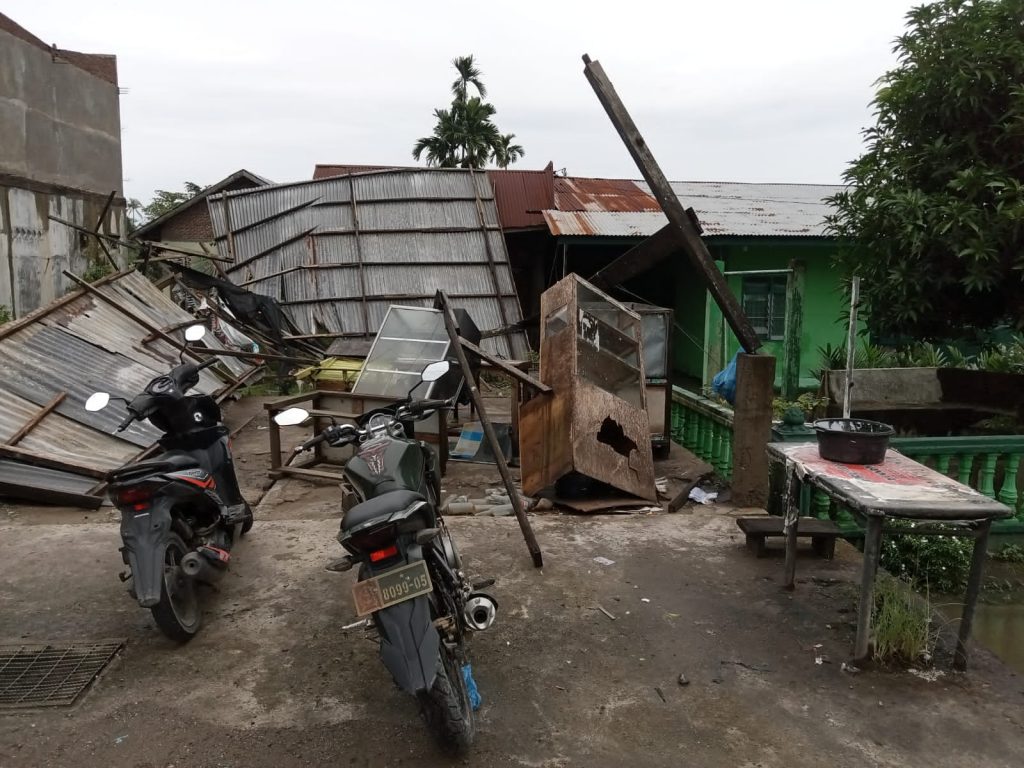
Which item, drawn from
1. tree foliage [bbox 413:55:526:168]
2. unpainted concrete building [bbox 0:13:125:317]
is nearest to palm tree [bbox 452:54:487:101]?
tree foliage [bbox 413:55:526:168]

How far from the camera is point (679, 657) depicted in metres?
3.56

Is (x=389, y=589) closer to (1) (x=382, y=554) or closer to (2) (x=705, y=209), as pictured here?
(1) (x=382, y=554)

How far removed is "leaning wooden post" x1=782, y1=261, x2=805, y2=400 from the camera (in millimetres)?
6086

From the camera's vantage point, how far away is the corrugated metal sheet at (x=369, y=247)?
1358cm

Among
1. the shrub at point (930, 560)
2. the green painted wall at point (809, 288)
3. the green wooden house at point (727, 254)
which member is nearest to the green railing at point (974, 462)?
the shrub at point (930, 560)

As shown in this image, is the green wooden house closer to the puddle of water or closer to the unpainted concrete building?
the puddle of water

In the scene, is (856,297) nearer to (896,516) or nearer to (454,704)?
(896,516)

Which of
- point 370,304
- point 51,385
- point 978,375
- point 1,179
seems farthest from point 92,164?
point 978,375

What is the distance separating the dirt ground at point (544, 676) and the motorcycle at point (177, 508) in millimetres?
273

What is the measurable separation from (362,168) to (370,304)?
21.3ft

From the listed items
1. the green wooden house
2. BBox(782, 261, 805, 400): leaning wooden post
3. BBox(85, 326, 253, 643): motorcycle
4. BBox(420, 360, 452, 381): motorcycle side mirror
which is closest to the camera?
BBox(85, 326, 253, 643): motorcycle

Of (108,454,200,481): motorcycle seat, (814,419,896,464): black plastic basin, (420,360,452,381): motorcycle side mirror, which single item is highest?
(420,360,452,381): motorcycle side mirror

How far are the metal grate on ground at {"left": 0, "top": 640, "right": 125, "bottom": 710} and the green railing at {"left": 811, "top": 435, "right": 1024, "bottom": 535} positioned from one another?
180 inches

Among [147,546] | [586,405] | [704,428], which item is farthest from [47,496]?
[704,428]
